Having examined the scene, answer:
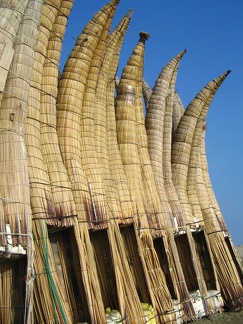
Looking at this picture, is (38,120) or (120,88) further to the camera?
(120,88)

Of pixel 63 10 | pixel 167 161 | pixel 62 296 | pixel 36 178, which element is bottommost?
pixel 62 296

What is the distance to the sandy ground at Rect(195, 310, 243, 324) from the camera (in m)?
11.0

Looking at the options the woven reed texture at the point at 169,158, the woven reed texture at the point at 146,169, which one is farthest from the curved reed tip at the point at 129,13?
the woven reed texture at the point at 169,158

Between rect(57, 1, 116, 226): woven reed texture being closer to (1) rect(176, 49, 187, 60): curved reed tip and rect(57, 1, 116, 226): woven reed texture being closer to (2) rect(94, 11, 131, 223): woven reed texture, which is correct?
(2) rect(94, 11, 131, 223): woven reed texture

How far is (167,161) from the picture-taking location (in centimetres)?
1330

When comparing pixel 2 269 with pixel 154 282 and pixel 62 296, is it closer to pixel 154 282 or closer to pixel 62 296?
pixel 62 296

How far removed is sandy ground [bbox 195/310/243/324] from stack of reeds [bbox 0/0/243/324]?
209mm

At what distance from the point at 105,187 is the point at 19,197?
319 centimetres

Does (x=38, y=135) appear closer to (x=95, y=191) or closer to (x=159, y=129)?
(x=95, y=191)

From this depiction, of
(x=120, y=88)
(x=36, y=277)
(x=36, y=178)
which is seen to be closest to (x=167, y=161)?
(x=120, y=88)

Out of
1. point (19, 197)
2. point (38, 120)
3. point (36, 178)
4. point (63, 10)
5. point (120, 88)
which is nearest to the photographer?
point (19, 197)

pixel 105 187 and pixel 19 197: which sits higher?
pixel 105 187

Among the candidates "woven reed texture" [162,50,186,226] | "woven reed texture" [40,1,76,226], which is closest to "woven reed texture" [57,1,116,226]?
"woven reed texture" [40,1,76,226]

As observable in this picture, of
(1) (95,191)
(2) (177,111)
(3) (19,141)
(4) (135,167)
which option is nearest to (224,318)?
(4) (135,167)
